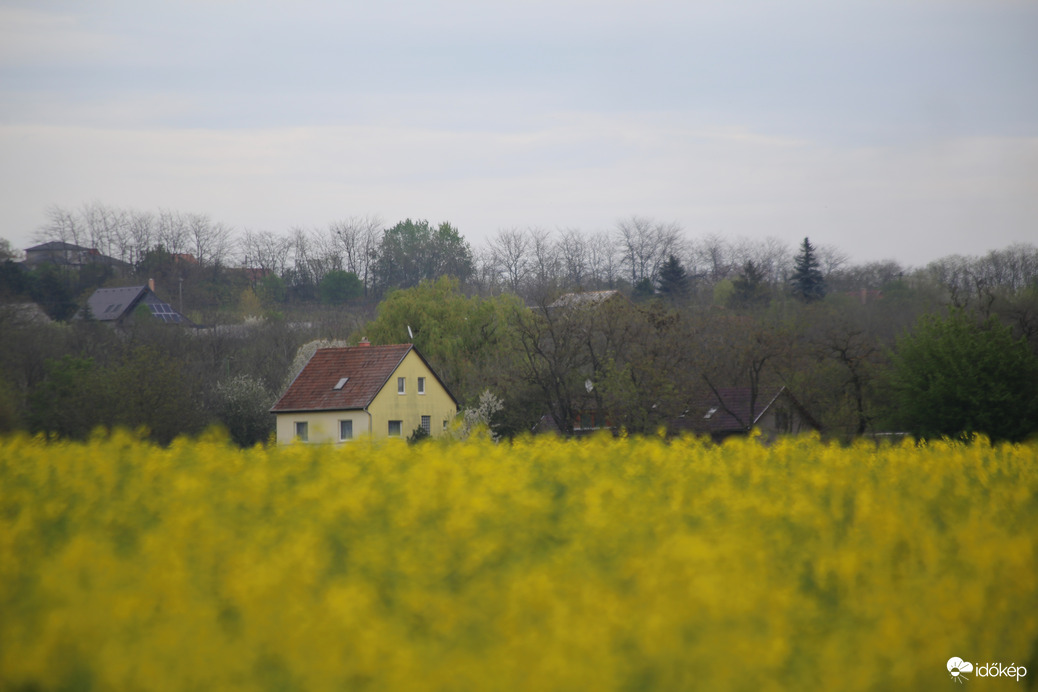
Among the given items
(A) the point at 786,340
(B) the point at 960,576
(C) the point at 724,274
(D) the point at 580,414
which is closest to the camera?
(B) the point at 960,576

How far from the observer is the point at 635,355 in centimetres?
3872

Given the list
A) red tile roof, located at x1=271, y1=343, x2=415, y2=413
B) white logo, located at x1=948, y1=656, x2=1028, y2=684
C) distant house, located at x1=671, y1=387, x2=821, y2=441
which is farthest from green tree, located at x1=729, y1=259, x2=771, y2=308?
white logo, located at x1=948, y1=656, x2=1028, y2=684

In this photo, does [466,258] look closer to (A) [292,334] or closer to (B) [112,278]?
(A) [292,334]

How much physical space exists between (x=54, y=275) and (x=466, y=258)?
105 ft

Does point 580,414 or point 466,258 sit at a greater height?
point 466,258

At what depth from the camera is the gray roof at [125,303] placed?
61.8 meters

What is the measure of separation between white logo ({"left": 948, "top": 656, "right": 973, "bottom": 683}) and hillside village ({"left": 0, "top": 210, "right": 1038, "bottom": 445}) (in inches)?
686

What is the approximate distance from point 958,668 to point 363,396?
36.6 m

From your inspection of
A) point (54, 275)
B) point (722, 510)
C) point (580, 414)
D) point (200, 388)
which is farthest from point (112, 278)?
point (722, 510)

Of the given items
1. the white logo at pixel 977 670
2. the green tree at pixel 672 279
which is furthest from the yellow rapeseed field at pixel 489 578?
the green tree at pixel 672 279

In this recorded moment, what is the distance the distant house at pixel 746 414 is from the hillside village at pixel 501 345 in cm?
11

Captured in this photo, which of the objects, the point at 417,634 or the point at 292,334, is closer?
the point at 417,634

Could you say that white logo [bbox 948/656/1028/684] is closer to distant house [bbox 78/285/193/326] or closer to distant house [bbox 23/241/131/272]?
distant house [bbox 78/285/193/326]

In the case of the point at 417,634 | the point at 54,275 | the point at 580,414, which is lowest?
the point at 580,414
